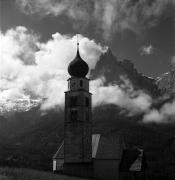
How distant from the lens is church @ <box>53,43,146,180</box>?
54.5 m

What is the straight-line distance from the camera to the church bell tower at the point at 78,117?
54469 millimetres

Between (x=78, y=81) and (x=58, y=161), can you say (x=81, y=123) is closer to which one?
(x=78, y=81)

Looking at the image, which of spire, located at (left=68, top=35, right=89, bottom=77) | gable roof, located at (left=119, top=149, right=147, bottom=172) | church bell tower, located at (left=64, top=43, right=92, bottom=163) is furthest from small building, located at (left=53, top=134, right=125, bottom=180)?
spire, located at (left=68, top=35, right=89, bottom=77)

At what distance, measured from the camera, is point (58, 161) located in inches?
2490

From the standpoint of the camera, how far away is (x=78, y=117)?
182 feet

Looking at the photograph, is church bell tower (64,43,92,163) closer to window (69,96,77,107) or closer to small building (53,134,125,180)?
window (69,96,77,107)

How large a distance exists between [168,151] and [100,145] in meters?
142

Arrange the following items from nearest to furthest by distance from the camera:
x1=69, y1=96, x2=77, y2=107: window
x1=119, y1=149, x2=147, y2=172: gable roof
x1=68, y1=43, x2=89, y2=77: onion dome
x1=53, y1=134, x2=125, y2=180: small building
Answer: x1=53, y1=134, x2=125, y2=180: small building
x1=69, y1=96, x2=77, y2=107: window
x1=119, y1=149, x2=147, y2=172: gable roof
x1=68, y1=43, x2=89, y2=77: onion dome

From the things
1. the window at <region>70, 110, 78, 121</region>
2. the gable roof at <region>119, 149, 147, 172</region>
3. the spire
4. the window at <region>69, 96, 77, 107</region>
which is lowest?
the gable roof at <region>119, 149, 147, 172</region>

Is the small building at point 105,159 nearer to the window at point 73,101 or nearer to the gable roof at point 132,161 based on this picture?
the gable roof at point 132,161

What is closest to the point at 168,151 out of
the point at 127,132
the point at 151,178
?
the point at 127,132

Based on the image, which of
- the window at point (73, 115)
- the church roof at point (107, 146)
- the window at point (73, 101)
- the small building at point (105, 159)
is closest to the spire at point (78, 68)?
the window at point (73, 101)

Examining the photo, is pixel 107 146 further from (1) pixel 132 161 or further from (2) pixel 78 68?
(2) pixel 78 68

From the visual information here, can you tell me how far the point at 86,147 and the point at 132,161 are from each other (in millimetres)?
9064
